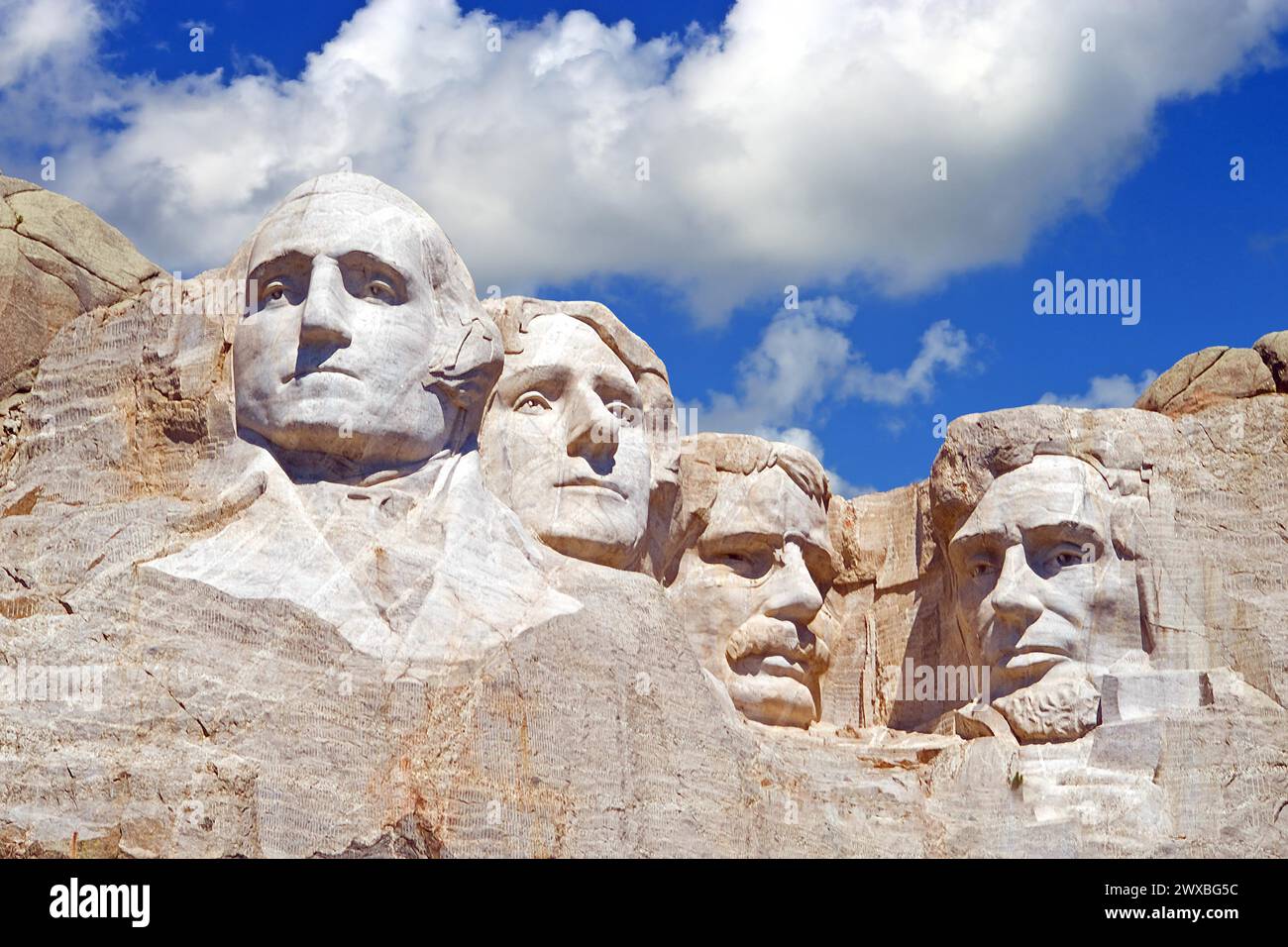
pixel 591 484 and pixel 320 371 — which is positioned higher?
pixel 320 371

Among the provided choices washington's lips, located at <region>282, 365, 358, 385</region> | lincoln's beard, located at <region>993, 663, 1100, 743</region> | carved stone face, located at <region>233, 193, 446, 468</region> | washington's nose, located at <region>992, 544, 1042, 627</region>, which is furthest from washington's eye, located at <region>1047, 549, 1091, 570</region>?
washington's lips, located at <region>282, 365, 358, 385</region>

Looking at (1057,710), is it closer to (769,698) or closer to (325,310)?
(769,698)

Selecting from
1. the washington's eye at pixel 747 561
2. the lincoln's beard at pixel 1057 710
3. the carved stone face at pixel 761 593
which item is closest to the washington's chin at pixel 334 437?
the carved stone face at pixel 761 593

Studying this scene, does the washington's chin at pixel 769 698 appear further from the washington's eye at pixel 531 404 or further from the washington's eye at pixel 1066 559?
the washington's eye at pixel 531 404

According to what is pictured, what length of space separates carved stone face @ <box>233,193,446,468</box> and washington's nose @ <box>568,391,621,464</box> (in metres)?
1.28

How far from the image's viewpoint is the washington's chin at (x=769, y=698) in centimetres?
1363

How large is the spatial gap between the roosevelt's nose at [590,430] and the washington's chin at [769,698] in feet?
5.29

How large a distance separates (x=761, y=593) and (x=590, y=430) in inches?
66.7

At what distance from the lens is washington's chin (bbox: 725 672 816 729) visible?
537 inches

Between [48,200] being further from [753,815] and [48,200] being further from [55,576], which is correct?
[753,815]

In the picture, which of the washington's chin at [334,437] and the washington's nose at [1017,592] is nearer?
the washington's chin at [334,437]

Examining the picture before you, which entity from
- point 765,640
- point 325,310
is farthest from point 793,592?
point 325,310

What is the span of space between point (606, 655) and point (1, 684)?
9.36 ft

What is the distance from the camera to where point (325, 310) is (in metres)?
11.6
